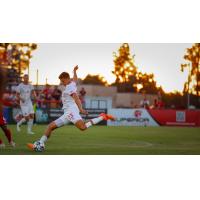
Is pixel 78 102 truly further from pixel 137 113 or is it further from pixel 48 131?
pixel 137 113

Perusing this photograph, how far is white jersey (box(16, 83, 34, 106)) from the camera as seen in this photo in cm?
1344

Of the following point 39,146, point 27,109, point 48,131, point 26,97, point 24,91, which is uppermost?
point 24,91

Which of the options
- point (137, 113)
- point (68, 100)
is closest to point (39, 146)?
point (68, 100)

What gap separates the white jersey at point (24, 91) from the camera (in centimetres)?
1344

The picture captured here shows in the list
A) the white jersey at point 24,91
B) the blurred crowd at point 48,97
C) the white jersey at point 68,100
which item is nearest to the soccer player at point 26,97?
the white jersey at point 24,91

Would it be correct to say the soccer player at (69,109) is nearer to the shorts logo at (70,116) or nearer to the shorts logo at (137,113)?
the shorts logo at (70,116)

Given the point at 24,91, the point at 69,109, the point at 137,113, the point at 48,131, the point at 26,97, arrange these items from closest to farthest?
the point at 48,131 < the point at 69,109 < the point at 24,91 < the point at 26,97 < the point at 137,113

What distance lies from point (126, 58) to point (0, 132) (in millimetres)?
5390

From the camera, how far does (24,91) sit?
1350 cm

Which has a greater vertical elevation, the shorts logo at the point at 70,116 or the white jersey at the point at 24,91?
the white jersey at the point at 24,91

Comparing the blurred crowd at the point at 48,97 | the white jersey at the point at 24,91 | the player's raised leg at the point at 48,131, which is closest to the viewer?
the player's raised leg at the point at 48,131

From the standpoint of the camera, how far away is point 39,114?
62.6 ft

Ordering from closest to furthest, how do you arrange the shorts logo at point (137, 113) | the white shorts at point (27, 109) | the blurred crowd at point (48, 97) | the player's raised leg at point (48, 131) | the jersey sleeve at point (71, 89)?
the player's raised leg at point (48, 131)
the jersey sleeve at point (71, 89)
the white shorts at point (27, 109)
the blurred crowd at point (48, 97)
the shorts logo at point (137, 113)

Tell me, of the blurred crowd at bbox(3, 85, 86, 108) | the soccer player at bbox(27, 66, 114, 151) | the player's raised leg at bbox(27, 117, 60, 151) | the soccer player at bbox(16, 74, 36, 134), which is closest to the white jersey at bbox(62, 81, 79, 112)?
the soccer player at bbox(27, 66, 114, 151)
